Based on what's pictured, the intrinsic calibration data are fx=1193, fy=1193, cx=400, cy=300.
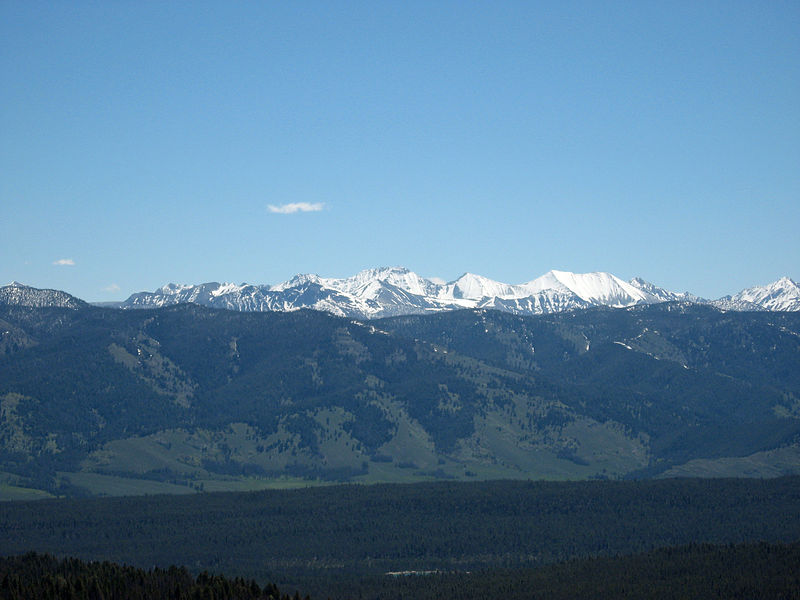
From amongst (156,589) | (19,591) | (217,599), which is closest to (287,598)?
(217,599)

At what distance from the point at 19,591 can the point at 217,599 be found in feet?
103

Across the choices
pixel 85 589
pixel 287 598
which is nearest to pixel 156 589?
pixel 85 589

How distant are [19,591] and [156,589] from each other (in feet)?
72.4

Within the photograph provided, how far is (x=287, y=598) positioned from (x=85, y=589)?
34097mm

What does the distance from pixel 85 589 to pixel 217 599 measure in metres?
23.0

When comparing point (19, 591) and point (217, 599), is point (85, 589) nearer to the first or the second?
point (19, 591)

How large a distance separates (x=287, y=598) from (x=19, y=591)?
139 feet

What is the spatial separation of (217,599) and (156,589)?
15299mm

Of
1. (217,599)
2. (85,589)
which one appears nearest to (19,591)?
(85,589)

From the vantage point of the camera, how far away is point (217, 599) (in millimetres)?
188625

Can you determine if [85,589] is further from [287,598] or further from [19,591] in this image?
[287,598]

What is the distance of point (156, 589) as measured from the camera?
7815 inches

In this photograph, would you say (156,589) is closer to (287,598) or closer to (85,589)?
(85,589)

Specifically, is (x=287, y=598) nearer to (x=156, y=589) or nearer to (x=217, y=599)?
(x=217, y=599)
